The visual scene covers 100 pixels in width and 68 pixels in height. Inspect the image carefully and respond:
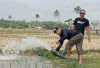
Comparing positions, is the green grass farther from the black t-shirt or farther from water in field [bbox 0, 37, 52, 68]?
the black t-shirt

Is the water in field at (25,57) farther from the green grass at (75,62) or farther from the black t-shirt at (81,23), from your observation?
the black t-shirt at (81,23)

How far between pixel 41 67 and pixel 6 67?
976mm

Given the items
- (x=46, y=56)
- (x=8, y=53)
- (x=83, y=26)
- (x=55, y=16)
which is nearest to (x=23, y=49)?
(x=8, y=53)

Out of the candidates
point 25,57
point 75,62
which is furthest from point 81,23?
point 25,57

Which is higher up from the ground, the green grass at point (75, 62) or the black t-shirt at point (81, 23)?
the black t-shirt at point (81, 23)

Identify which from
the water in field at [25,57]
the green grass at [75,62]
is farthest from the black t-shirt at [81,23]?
the water in field at [25,57]

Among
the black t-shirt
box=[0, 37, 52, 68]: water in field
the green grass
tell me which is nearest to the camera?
the green grass

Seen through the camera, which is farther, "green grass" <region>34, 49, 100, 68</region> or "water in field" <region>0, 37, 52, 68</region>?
"water in field" <region>0, 37, 52, 68</region>

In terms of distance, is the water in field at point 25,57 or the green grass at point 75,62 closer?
the green grass at point 75,62

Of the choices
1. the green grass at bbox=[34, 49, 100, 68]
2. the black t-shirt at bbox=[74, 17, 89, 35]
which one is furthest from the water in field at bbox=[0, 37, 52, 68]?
the black t-shirt at bbox=[74, 17, 89, 35]

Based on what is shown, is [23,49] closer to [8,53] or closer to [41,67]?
[8,53]

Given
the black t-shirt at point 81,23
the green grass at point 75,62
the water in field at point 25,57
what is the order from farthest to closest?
the black t-shirt at point 81,23 → the water in field at point 25,57 → the green grass at point 75,62

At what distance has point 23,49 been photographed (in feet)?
41.3

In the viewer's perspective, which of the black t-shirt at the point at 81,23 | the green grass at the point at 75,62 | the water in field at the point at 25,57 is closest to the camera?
the green grass at the point at 75,62
